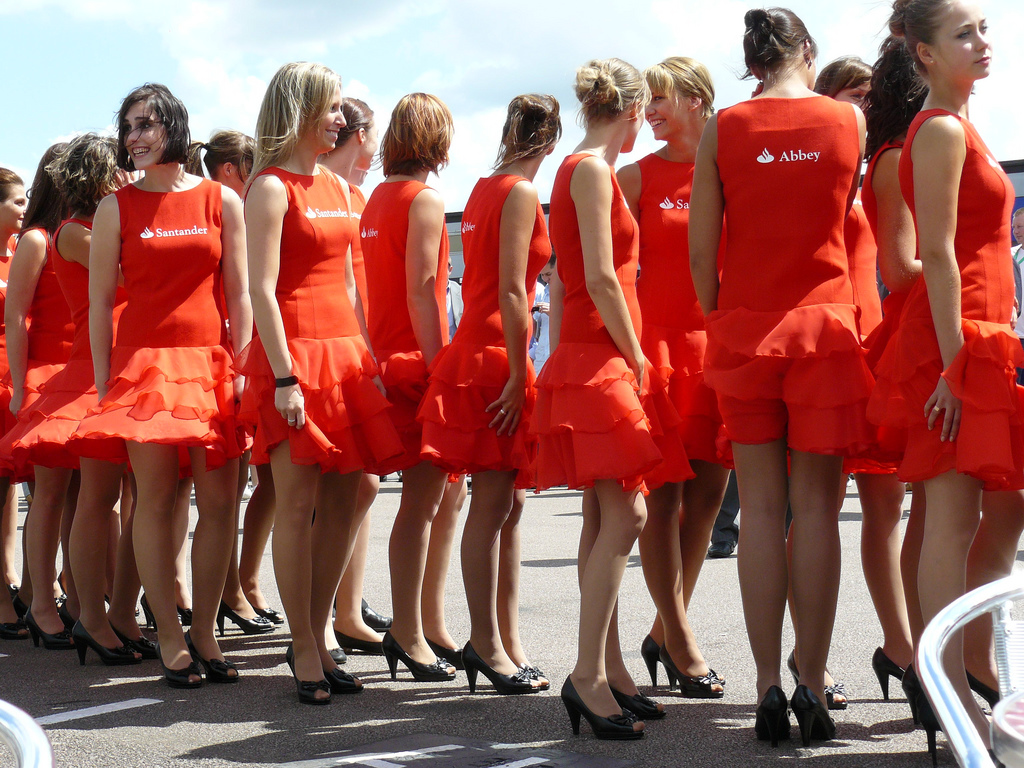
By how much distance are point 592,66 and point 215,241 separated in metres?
1.65

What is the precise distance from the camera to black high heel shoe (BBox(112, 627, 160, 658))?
16.7 feet

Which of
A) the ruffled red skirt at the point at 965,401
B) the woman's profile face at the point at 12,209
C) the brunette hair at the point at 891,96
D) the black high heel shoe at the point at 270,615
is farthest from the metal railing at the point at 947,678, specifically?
the woman's profile face at the point at 12,209

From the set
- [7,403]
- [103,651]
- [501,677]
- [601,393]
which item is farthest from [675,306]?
[7,403]

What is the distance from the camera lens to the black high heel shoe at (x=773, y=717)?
11.4ft

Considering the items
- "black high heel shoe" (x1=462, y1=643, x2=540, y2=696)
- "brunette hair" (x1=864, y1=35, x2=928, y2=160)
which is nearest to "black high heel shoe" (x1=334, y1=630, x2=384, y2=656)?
"black high heel shoe" (x1=462, y1=643, x2=540, y2=696)

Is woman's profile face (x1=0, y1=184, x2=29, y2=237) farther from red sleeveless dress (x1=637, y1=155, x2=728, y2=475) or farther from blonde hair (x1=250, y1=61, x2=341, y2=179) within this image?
red sleeveless dress (x1=637, y1=155, x2=728, y2=475)

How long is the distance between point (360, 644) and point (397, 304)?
1.50 metres

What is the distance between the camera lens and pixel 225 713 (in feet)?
13.5

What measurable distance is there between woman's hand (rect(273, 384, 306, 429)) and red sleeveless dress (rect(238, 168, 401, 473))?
0.04 meters

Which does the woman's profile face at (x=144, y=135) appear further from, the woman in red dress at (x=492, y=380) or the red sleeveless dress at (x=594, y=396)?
the red sleeveless dress at (x=594, y=396)

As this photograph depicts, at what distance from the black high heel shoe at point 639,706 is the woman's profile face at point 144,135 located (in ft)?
8.60

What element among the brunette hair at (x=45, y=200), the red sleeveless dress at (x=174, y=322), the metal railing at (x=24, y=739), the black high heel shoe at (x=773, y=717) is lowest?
the black high heel shoe at (x=773, y=717)

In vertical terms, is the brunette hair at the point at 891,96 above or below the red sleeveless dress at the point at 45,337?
above

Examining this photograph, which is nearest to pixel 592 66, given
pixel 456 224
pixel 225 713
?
pixel 225 713
